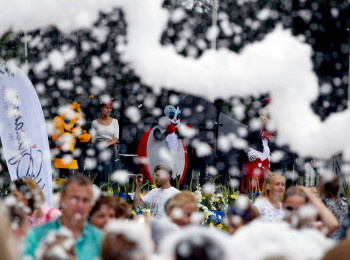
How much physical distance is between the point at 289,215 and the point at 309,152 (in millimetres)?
4408

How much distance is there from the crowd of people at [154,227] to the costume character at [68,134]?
10.8 feet

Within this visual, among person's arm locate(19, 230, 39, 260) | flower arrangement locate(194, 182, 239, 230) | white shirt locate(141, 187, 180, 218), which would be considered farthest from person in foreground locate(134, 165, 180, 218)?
person's arm locate(19, 230, 39, 260)

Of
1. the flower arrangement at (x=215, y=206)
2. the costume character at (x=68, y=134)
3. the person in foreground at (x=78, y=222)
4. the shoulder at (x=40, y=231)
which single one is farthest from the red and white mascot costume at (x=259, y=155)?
the shoulder at (x=40, y=231)

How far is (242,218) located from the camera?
3.66 meters

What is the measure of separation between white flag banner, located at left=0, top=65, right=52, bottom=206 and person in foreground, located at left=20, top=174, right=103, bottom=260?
268 centimetres

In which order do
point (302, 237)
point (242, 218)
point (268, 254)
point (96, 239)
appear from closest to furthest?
point (268, 254) < point (302, 237) < point (96, 239) < point (242, 218)

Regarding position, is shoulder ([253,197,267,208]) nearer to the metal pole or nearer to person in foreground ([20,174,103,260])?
person in foreground ([20,174,103,260])

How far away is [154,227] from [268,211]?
160cm

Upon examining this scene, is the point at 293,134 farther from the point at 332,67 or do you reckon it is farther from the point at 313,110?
the point at 332,67

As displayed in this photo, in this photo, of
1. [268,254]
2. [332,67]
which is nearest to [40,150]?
[268,254]

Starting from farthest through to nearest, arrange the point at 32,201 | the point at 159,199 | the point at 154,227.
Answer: the point at 159,199 < the point at 32,201 < the point at 154,227

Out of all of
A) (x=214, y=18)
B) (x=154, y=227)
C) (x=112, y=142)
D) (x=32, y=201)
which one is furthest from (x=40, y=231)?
(x=214, y=18)

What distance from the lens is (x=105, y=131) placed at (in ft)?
24.9

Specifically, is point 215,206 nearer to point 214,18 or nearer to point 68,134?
point 68,134
